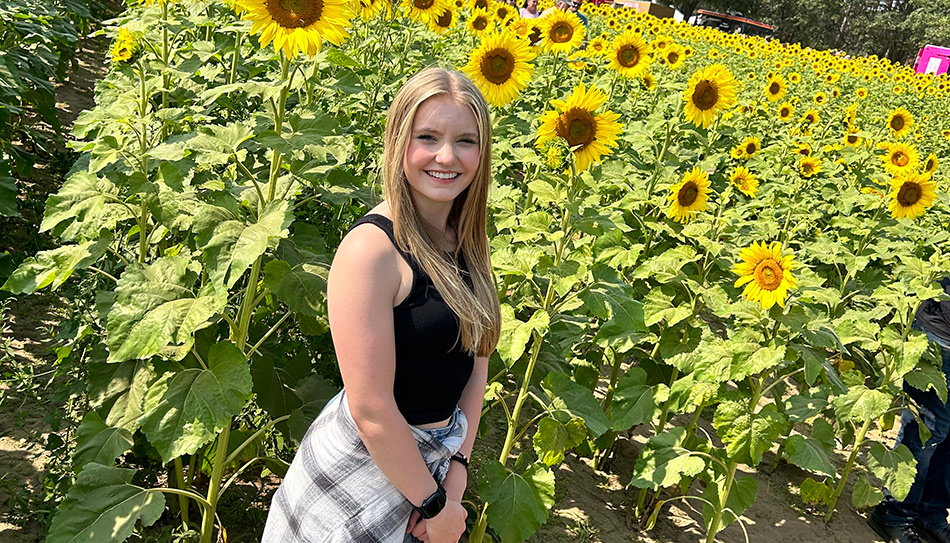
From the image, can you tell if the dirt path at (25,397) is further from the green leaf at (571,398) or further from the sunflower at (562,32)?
the sunflower at (562,32)

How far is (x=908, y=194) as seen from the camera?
451 centimetres

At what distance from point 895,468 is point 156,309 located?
3385mm

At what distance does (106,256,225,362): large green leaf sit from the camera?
214 centimetres

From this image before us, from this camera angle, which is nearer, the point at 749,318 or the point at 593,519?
the point at 749,318

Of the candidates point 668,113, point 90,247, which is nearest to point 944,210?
point 668,113

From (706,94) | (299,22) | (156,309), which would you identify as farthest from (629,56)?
(156,309)

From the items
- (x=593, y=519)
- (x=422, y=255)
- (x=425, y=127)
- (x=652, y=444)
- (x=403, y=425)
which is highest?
(x=425, y=127)

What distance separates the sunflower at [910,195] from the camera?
445 cm

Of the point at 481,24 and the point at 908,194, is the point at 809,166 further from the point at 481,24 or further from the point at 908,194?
the point at 481,24

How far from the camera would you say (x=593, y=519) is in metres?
3.80

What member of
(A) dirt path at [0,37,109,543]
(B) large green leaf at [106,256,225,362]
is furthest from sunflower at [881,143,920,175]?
(A) dirt path at [0,37,109,543]

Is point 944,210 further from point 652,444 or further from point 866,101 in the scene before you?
point 866,101

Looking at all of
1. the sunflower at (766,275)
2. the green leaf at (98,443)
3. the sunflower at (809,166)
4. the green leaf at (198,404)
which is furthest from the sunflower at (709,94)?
the green leaf at (98,443)

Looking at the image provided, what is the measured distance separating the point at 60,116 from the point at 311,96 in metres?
4.89
